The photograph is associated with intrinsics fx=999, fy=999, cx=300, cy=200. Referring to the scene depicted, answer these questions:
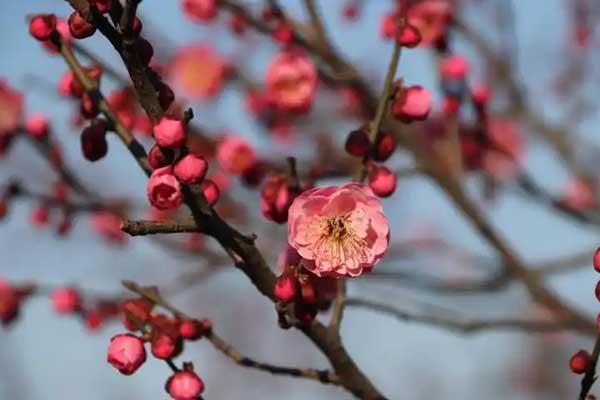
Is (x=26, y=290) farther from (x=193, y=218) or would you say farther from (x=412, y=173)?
(x=193, y=218)

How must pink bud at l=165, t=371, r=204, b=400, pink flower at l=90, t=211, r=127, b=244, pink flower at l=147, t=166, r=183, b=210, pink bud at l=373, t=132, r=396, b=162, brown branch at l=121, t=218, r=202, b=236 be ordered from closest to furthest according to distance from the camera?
brown branch at l=121, t=218, r=202, b=236 → pink flower at l=147, t=166, r=183, b=210 → pink bud at l=165, t=371, r=204, b=400 → pink bud at l=373, t=132, r=396, b=162 → pink flower at l=90, t=211, r=127, b=244

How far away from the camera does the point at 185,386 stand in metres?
1.41

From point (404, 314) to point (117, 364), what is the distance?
0.80m

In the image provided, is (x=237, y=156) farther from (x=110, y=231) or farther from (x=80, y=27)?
(x=110, y=231)

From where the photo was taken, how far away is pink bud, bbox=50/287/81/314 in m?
2.58

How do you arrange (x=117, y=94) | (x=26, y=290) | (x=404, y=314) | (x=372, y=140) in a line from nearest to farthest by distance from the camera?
(x=372, y=140) < (x=404, y=314) < (x=117, y=94) < (x=26, y=290)

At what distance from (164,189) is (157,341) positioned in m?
0.28

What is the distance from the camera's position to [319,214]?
1428mm

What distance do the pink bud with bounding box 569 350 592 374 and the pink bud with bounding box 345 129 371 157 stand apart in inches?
18.7

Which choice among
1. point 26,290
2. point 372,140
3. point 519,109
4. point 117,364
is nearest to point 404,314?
point 372,140

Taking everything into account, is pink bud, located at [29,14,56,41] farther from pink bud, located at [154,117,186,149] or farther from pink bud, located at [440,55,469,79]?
pink bud, located at [440,55,469,79]

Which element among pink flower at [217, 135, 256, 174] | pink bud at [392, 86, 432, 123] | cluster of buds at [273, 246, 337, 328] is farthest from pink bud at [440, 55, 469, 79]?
cluster of buds at [273, 246, 337, 328]

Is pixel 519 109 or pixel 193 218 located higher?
pixel 193 218

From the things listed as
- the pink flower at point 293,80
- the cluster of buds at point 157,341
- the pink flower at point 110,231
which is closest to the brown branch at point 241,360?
the cluster of buds at point 157,341
